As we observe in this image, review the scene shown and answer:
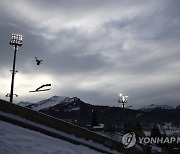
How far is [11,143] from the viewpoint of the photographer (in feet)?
43.3

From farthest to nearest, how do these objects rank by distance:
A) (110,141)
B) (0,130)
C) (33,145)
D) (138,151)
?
(138,151), (110,141), (0,130), (33,145)

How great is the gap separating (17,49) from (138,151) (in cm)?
1837

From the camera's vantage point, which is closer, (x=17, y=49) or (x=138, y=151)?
(x=138, y=151)

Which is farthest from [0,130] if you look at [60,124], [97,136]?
[97,136]

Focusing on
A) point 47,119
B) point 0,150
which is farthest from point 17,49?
point 0,150

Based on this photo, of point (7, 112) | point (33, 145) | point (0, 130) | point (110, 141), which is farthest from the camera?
point (110, 141)

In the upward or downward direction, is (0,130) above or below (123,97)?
below

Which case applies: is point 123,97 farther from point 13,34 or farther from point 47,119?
point 47,119

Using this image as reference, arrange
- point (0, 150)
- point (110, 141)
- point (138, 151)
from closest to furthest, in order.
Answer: point (0, 150) → point (110, 141) → point (138, 151)

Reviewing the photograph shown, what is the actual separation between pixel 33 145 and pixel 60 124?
877 centimetres

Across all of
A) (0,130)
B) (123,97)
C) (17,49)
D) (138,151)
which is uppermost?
(17,49)

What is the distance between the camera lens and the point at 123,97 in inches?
1847

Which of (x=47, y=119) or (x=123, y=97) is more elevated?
(x=123, y=97)

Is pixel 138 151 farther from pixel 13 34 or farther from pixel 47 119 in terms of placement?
pixel 13 34
